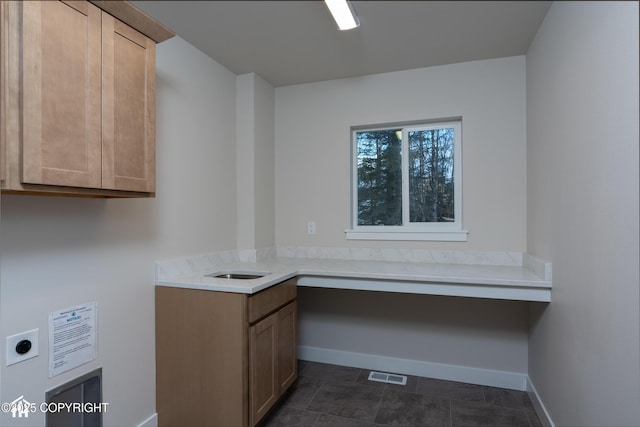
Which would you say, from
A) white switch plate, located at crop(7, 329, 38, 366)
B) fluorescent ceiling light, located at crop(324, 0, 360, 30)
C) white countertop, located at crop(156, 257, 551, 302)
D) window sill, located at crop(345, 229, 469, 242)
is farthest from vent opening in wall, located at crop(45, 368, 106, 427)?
fluorescent ceiling light, located at crop(324, 0, 360, 30)

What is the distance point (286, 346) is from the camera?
2.01 metres

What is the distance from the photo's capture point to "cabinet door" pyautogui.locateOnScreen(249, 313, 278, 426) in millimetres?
1648

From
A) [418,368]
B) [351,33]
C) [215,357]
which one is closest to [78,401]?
[215,357]

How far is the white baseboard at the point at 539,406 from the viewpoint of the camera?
1.74 m

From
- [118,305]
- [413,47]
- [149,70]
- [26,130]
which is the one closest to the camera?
[26,130]

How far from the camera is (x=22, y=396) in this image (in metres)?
1.22

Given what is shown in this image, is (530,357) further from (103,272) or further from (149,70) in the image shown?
(149,70)

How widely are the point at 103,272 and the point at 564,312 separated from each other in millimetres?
2110

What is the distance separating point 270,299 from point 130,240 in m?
0.78

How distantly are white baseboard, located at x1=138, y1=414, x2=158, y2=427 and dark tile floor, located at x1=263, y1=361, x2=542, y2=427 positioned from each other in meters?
0.59

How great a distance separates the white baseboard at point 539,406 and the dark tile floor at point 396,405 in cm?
4

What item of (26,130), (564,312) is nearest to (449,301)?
(564,312)

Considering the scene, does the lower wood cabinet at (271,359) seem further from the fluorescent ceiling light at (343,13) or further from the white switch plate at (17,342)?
the fluorescent ceiling light at (343,13)

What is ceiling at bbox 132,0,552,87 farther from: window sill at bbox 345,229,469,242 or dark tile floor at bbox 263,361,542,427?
dark tile floor at bbox 263,361,542,427
